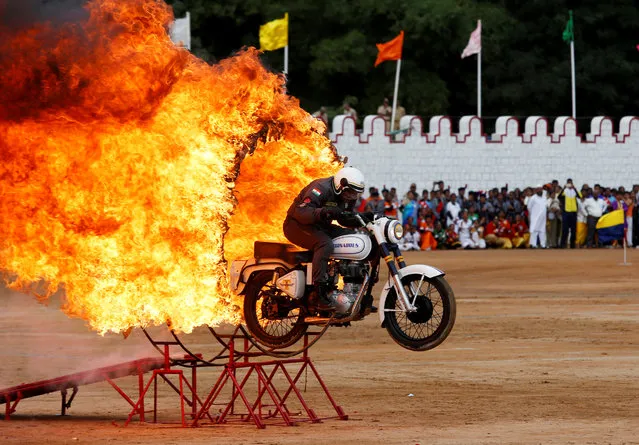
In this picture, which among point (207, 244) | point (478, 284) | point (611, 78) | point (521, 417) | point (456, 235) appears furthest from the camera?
point (611, 78)

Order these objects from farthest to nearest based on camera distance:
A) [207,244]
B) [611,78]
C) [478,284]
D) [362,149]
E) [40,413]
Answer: [611,78]
[362,149]
[478,284]
[40,413]
[207,244]

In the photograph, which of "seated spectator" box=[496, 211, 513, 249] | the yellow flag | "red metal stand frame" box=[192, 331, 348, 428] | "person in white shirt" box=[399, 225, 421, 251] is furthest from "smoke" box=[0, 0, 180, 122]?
the yellow flag

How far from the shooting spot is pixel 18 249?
15.1 meters

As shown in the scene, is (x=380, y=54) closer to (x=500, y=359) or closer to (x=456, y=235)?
(x=456, y=235)

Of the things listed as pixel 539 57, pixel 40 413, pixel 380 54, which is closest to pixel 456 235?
pixel 380 54

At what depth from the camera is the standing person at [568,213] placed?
48969 mm

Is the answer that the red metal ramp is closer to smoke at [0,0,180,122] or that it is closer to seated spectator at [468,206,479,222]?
smoke at [0,0,180,122]

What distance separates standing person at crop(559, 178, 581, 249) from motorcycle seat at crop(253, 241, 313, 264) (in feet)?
112

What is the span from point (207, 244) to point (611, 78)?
168ft

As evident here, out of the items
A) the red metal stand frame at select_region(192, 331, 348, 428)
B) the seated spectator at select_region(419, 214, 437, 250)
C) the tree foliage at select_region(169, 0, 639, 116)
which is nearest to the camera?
the red metal stand frame at select_region(192, 331, 348, 428)

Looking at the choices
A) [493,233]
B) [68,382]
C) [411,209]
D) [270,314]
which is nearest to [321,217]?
[270,314]

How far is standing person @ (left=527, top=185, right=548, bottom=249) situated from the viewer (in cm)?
A: 4884

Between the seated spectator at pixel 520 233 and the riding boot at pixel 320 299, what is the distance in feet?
113

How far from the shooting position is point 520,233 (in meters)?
49.0
